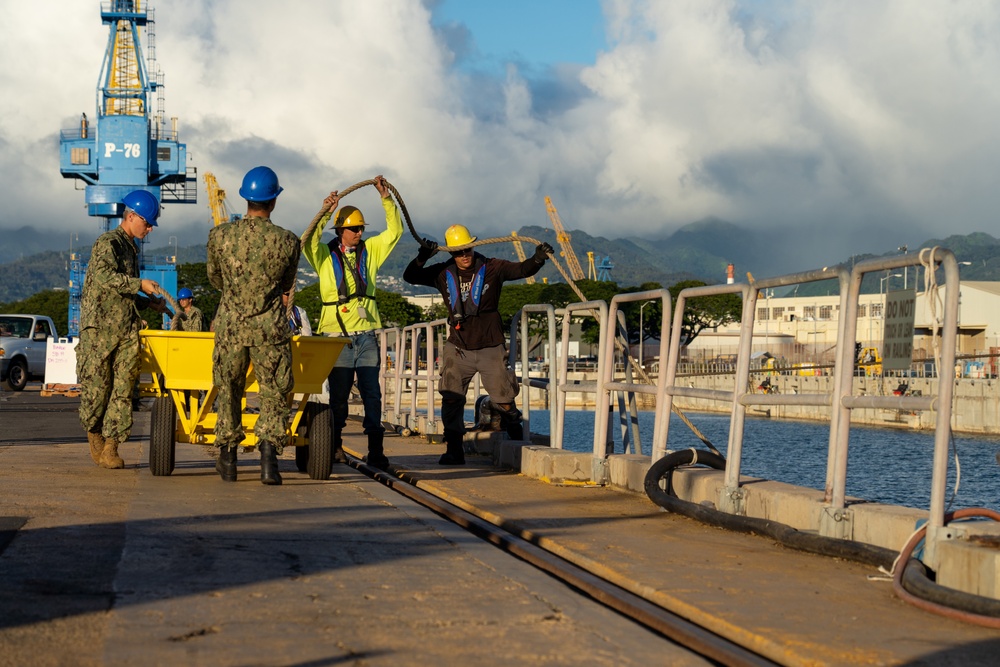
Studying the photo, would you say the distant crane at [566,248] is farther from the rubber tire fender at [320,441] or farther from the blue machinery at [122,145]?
the rubber tire fender at [320,441]

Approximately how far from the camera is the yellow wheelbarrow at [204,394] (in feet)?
29.8

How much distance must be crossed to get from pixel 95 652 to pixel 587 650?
1.47m

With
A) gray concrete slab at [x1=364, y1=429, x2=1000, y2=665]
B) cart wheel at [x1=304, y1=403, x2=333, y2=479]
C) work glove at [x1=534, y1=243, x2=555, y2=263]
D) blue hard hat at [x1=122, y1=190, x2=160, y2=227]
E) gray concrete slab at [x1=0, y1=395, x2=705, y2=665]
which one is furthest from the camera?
work glove at [x1=534, y1=243, x2=555, y2=263]

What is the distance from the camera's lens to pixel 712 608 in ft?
15.8

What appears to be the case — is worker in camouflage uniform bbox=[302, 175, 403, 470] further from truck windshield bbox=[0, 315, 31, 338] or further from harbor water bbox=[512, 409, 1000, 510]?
truck windshield bbox=[0, 315, 31, 338]

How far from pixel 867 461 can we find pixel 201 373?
86.7ft

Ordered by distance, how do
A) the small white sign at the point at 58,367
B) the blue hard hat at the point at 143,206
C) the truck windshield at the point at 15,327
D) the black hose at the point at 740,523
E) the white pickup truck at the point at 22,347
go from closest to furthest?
the black hose at the point at 740,523 < the blue hard hat at the point at 143,206 < the small white sign at the point at 58,367 < the white pickup truck at the point at 22,347 < the truck windshield at the point at 15,327

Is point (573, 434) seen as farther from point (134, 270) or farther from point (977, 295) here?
point (977, 295)

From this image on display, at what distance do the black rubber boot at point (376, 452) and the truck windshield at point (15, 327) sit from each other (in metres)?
30.2

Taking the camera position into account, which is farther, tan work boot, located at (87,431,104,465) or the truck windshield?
the truck windshield

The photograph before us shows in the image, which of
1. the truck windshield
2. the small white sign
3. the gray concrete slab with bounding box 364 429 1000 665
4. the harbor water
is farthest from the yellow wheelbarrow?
the truck windshield

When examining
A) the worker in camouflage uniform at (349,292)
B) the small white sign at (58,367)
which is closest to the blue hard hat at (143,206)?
the worker in camouflage uniform at (349,292)

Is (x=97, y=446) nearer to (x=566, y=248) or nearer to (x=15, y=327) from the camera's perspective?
(x=15, y=327)

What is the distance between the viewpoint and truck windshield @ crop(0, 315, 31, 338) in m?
38.6
